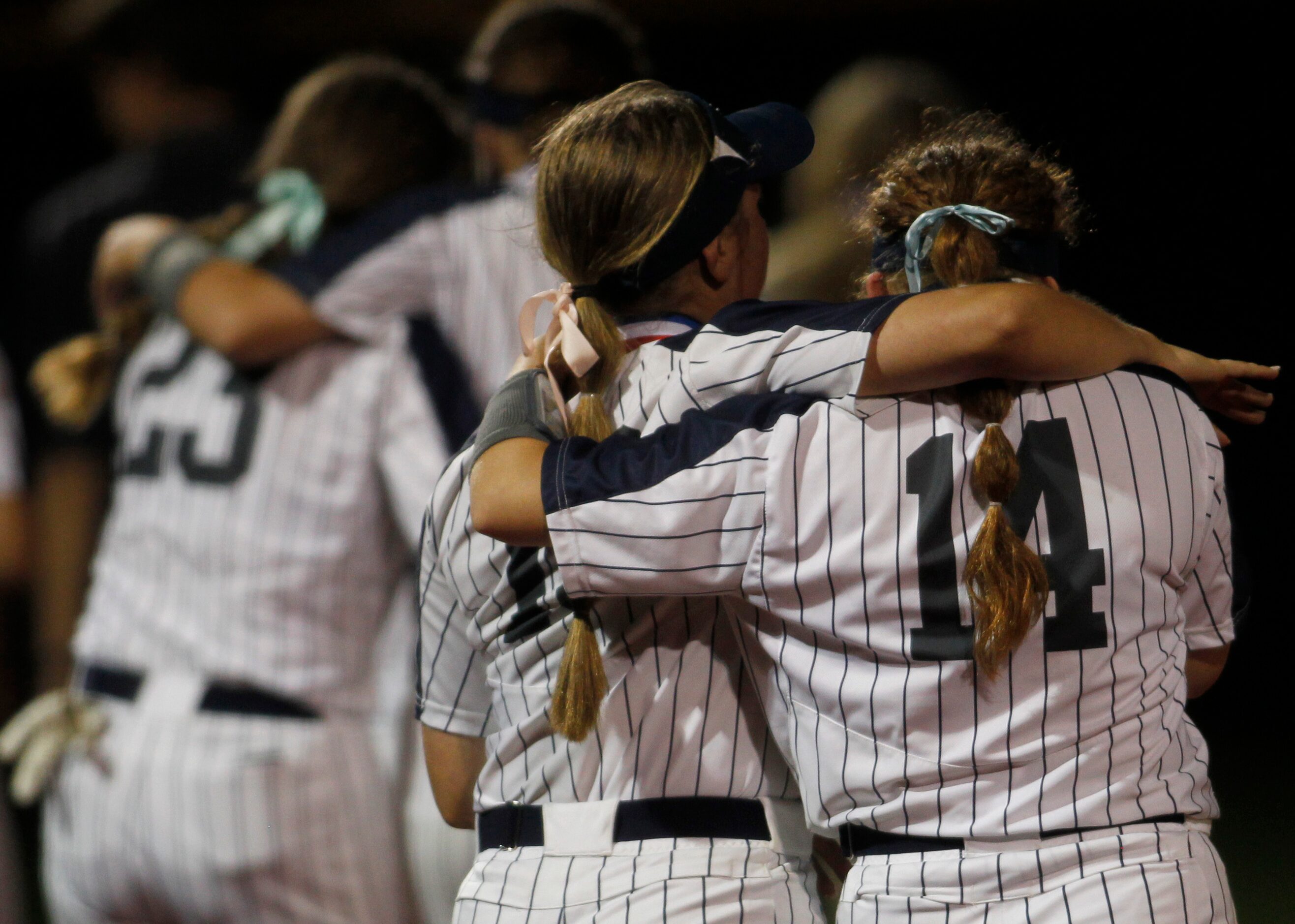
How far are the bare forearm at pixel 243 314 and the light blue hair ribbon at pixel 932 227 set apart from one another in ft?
4.06

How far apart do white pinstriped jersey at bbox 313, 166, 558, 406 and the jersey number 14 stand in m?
1.30

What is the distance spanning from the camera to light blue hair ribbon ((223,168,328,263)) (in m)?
2.40

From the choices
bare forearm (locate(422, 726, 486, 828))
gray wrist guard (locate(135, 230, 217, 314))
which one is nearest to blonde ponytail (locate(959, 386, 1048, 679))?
bare forearm (locate(422, 726, 486, 828))

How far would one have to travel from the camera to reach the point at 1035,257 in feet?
4.07

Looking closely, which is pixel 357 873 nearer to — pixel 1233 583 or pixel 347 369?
pixel 347 369

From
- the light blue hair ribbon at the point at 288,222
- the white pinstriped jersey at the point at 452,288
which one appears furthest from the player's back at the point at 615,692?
the light blue hair ribbon at the point at 288,222

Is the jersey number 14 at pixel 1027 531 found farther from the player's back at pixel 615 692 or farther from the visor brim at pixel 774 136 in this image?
the visor brim at pixel 774 136

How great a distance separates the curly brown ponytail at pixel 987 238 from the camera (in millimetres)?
1090

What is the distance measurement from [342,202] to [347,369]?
0.33 m

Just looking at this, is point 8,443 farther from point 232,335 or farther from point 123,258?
point 232,335

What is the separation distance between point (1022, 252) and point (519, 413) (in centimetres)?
46

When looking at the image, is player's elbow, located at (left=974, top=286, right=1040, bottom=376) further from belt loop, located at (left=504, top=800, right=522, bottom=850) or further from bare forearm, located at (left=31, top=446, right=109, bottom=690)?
bare forearm, located at (left=31, top=446, right=109, bottom=690)

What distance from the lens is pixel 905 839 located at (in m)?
1.16

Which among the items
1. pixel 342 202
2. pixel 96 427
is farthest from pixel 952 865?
pixel 96 427
